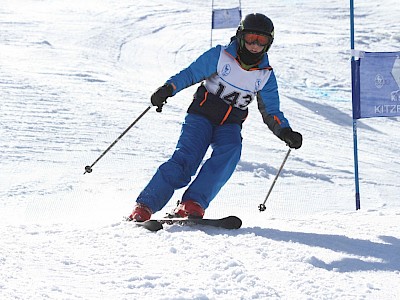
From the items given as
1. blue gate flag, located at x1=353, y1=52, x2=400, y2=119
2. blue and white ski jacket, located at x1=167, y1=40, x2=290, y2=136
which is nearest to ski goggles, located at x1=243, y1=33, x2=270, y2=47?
blue and white ski jacket, located at x1=167, y1=40, x2=290, y2=136

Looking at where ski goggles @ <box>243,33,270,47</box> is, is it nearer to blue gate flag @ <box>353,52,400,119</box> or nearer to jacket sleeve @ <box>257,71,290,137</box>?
jacket sleeve @ <box>257,71,290,137</box>

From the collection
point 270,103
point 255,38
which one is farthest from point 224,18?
point 255,38

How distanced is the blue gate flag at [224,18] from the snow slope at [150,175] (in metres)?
1.53

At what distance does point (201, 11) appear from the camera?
2702 centimetres

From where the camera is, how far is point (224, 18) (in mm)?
16234

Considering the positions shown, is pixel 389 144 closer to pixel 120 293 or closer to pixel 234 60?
pixel 234 60

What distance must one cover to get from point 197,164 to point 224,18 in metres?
12.5

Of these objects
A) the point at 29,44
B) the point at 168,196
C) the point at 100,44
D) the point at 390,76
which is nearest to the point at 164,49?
the point at 100,44

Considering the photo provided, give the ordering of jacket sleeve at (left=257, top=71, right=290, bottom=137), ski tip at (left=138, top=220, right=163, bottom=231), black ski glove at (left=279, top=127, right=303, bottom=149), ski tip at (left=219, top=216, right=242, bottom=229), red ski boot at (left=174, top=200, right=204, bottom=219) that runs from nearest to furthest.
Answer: ski tip at (left=138, top=220, right=163, bottom=231)
ski tip at (left=219, top=216, right=242, bottom=229)
red ski boot at (left=174, top=200, right=204, bottom=219)
black ski glove at (left=279, top=127, right=303, bottom=149)
jacket sleeve at (left=257, top=71, right=290, bottom=137)

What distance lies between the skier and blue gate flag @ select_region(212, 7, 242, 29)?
1207cm

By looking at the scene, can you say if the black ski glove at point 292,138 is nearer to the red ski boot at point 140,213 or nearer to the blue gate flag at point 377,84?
the red ski boot at point 140,213

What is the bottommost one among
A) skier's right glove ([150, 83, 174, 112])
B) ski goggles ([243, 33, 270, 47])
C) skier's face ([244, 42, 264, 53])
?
skier's right glove ([150, 83, 174, 112])

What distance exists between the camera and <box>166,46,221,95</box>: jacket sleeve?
4148mm

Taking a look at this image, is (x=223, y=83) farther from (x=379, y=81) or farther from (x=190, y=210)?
(x=379, y=81)
